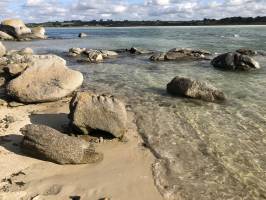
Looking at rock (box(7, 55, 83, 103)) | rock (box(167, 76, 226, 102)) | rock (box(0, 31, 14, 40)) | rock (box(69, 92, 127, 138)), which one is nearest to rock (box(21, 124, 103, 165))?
rock (box(69, 92, 127, 138))

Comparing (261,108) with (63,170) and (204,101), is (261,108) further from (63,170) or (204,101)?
(63,170)

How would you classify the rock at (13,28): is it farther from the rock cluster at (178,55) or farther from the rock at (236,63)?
the rock at (236,63)

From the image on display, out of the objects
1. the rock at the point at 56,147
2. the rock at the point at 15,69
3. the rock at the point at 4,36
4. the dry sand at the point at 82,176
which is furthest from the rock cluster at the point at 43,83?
the rock at the point at 4,36

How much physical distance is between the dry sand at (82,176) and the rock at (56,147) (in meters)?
0.16

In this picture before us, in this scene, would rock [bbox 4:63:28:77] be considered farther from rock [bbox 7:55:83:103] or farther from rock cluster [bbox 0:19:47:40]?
rock cluster [bbox 0:19:47:40]

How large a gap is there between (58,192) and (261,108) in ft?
28.5

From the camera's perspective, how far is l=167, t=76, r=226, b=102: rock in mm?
15289

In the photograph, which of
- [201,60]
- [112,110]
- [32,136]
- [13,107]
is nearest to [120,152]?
[112,110]

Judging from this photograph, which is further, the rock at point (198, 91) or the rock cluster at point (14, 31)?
the rock cluster at point (14, 31)

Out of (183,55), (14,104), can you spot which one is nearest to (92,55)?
(183,55)

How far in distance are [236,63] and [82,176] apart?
58.0ft

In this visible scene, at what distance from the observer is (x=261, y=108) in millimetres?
13945

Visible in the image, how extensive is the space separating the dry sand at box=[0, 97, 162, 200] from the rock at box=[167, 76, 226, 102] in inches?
202

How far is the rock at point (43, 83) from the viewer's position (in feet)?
45.6
